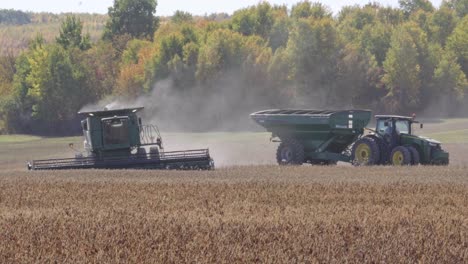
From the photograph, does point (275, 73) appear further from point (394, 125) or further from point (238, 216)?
point (238, 216)

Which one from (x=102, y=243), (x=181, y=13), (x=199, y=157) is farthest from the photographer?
(x=181, y=13)

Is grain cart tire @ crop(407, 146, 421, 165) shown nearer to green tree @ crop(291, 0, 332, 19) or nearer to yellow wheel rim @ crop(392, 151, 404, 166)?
yellow wheel rim @ crop(392, 151, 404, 166)

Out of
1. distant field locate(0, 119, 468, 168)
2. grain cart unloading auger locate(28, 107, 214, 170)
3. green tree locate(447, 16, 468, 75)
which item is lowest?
distant field locate(0, 119, 468, 168)

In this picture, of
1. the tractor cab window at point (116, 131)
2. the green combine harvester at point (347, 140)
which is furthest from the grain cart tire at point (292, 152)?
the tractor cab window at point (116, 131)

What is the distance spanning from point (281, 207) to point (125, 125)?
1668 centimetres

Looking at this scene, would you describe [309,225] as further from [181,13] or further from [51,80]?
[181,13]

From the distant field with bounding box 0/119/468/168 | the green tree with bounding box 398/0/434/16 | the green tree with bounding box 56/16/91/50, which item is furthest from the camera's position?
the green tree with bounding box 398/0/434/16

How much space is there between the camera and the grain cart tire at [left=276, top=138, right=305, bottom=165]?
3788 cm

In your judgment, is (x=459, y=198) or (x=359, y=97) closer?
(x=459, y=198)

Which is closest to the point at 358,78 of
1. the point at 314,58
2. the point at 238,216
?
the point at 314,58

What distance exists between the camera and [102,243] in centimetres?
1551

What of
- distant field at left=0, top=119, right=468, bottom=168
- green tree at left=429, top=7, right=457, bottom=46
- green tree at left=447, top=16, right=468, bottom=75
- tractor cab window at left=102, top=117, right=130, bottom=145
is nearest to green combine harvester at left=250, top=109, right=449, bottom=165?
distant field at left=0, top=119, right=468, bottom=168

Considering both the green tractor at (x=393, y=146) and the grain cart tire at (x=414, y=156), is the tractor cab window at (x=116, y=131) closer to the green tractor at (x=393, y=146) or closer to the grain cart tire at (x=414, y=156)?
the green tractor at (x=393, y=146)

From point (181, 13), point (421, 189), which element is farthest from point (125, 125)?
point (181, 13)
